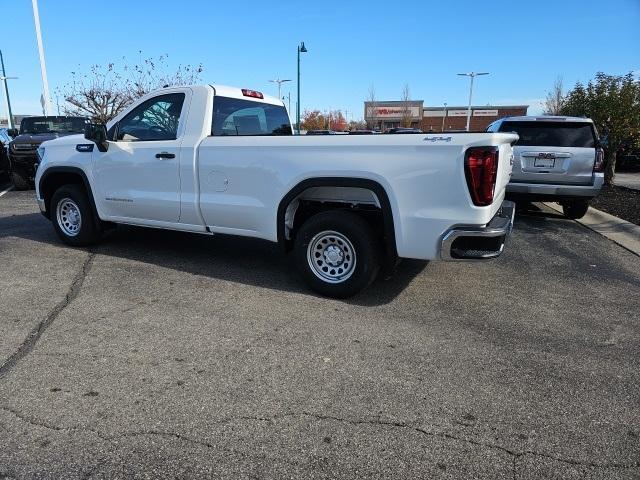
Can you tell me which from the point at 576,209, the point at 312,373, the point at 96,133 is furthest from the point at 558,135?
the point at 96,133

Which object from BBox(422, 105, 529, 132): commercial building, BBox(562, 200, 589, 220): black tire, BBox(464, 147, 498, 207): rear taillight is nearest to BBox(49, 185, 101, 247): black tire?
BBox(464, 147, 498, 207): rear taillight

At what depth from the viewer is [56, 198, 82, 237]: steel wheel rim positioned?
20.6ft

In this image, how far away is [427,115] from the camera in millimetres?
76750

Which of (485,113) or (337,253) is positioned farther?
(485,113)

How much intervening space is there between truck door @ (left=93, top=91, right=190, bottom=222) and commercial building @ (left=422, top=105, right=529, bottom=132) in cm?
7059

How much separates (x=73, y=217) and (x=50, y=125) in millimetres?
8797

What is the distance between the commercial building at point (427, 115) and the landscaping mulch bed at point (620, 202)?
51.7m

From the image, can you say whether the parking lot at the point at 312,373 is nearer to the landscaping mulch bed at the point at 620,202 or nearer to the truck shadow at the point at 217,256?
the truck shadow at the point at 217,256

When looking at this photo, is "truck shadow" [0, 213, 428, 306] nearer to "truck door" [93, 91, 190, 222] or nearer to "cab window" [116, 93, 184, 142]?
"truck door" [93, 91, 190, 222]

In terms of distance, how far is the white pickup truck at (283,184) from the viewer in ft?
12.9

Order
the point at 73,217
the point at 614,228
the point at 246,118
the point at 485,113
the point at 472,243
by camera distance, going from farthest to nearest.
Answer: the point at 485,113
the point at 614,228
the point at 73,217
the point at 246,118
the point at 472,243

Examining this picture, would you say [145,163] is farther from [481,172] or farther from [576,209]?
[576,209]

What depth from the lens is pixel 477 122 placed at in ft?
240

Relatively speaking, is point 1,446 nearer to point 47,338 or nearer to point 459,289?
point 47,338
